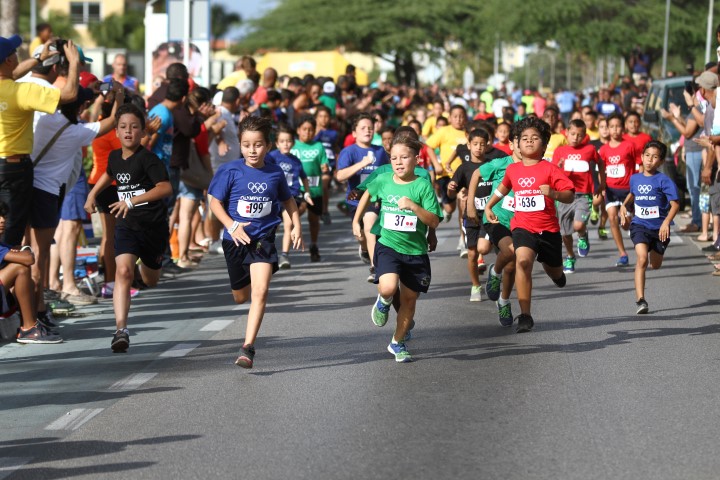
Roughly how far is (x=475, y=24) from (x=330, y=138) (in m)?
54.3

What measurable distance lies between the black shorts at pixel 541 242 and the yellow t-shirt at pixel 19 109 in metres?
3.58

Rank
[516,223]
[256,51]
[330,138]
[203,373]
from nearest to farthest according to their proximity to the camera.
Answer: [203,373]
[516,223]
[330,138]
[256,51]

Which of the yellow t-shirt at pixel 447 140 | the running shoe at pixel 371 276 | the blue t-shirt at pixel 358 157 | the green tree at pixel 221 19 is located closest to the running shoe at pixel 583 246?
the yellow t-shirt at pixel 447 140

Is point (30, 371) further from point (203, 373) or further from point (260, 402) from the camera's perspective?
point (260, 402)

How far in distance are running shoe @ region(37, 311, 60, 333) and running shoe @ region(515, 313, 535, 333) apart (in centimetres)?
348

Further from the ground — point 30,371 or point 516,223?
point 516,223

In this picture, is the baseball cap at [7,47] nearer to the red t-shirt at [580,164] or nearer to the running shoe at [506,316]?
the running shoe at [506,316]

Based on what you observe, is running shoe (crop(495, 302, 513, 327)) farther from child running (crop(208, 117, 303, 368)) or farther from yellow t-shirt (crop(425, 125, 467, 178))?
yellow t-shirt (crop(425, 125, 467, 178))

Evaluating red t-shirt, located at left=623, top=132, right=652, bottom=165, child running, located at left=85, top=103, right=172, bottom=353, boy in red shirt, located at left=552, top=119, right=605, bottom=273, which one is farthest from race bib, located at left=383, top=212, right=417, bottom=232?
red t-shirt, located at left=623, top=132, right=652, bottom=165

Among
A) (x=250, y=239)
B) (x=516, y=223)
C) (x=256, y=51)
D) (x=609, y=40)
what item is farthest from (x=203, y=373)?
(x=256, y=51)

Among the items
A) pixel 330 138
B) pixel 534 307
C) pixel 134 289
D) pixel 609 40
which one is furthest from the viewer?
pixel 609 40

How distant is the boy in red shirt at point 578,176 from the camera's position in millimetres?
15211

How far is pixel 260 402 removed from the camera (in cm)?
791

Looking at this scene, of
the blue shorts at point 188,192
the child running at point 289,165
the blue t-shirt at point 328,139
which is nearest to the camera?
the child running at point 289,165
